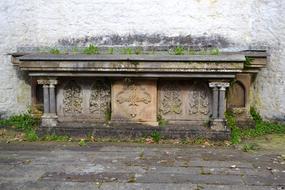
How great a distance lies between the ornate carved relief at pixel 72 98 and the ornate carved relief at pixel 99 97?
0.70ft

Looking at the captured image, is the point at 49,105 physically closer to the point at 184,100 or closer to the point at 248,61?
the point at 184,100

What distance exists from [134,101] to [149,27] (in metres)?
1.74

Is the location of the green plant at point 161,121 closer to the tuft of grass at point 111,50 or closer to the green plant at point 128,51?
the green plant at point 128,51

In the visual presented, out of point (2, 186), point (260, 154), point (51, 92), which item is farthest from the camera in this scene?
point (51, 92)

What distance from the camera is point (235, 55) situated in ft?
22.7

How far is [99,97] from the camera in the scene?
729 centimetres

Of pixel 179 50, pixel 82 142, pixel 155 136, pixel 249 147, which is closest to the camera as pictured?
pixel 249 147

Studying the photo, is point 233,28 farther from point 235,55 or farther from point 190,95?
point 190,95

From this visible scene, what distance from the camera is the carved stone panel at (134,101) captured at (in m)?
7.06

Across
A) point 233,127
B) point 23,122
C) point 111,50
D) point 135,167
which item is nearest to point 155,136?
point 233,127

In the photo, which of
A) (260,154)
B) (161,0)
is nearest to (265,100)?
(260,154)

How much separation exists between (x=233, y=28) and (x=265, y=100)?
5.11 feet

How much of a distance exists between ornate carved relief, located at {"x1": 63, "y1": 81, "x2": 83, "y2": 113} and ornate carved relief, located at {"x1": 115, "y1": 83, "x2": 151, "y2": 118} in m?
0.72

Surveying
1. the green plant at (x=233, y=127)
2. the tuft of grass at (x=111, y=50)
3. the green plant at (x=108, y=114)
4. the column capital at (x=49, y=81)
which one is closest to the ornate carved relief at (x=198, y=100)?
the green plant at (x=233, y=127)
